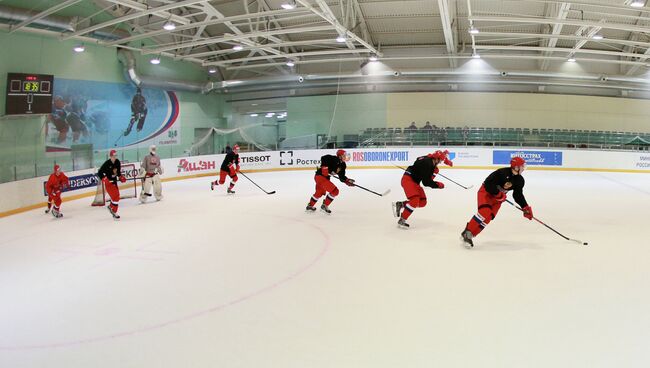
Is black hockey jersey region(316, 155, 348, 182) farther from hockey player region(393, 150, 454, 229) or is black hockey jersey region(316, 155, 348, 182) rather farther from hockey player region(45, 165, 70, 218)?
hockey player region(45, 165, 70, 218)

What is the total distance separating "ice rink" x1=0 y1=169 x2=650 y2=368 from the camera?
9.55 feet

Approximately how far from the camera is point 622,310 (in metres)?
3.54

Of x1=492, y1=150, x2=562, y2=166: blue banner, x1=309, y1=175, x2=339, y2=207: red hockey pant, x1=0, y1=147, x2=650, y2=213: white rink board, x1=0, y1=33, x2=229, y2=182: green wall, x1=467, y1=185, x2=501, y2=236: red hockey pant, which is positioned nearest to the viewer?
→ x1=467, y1=185, x2=501, y2=236: red hockey pant

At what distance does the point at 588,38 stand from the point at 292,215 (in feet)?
41.4

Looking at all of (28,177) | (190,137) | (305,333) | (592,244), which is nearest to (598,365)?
(305,333)

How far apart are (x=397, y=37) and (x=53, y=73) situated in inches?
531

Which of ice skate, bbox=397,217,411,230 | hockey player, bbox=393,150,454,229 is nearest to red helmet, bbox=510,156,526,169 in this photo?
hockey player, bbox=393,150,454,229

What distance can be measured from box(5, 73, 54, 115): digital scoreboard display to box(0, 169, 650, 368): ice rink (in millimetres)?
6250

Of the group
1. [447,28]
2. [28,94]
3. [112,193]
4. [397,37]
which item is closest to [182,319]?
[112,193]

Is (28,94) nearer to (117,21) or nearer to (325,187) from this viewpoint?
(117,21)

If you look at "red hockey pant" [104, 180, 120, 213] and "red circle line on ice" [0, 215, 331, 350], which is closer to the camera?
"red circle line on ice" [0, 215, 331, 350]

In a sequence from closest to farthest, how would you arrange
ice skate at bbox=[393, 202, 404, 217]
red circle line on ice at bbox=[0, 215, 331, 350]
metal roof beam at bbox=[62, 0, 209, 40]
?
1. red circle line on ice at bbox=[0, 215, 331, 350]
2. ice skate at bbox=[393, 202, 404, 217]
3. metal roof beam at bbox=[62, 0, 209, 40]

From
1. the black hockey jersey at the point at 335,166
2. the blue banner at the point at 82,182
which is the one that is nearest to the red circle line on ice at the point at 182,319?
the black hockey jersey at the point at 335,166

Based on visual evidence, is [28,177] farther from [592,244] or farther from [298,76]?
[298,76]
